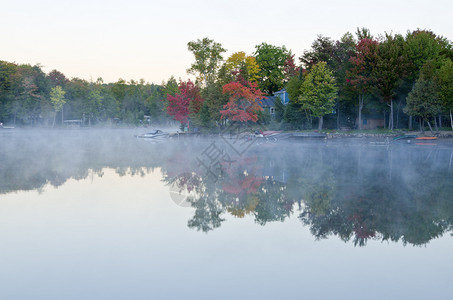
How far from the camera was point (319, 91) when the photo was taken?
59500 millimetres

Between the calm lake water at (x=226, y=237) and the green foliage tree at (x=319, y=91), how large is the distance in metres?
40.5

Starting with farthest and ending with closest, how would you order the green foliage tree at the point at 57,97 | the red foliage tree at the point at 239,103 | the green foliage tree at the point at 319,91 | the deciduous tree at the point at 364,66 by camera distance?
the green foliage tree at the point at 57,97 → the green foliage tree at the point at 319,91 → the red foliage tree at the point at 239,103 → the deciduous tree at the point at 364,66

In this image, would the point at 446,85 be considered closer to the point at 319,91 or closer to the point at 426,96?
the point at 426,96

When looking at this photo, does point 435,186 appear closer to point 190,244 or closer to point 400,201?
point 400,201

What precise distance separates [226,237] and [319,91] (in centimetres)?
5234

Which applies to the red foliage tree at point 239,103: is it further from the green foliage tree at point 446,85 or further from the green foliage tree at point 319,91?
the green foliage tree at point 446,85

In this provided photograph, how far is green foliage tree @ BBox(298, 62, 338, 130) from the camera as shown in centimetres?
5944

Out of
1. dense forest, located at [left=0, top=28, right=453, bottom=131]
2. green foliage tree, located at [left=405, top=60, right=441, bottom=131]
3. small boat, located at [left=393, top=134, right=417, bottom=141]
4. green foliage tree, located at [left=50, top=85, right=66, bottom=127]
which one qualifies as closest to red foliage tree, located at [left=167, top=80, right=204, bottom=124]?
dense forest, located at [left=0, top=28, right=453, bottom=131]

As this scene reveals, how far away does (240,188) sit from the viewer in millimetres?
17797

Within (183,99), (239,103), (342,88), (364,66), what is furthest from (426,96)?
(183,99)

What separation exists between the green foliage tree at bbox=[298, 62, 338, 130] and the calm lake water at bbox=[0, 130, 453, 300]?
40527 mm

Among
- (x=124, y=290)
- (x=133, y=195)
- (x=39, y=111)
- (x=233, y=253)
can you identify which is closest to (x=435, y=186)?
(x=233, y=253)

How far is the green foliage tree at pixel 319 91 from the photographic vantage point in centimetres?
5944

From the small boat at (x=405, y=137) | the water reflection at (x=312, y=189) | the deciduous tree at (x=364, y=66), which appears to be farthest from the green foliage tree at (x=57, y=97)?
the small boat at (x=405, y=137)
